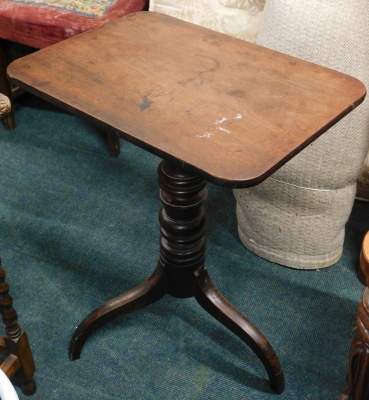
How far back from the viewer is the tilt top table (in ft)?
3.15

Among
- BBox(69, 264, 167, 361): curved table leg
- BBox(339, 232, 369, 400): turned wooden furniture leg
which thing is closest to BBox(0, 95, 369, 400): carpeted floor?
BBox(69, 264, 167, 361): curved table leg

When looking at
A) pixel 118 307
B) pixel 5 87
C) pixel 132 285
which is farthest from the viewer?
pixel 5 87

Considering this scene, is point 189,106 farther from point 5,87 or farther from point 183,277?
point 5,87

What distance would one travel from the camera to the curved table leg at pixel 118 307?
1440 mm

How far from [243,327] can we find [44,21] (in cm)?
136

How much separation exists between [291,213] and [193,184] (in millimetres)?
549

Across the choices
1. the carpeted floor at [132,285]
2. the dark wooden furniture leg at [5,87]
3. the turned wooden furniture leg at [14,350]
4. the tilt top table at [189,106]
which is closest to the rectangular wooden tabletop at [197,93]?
the tilt top table at [189,106]

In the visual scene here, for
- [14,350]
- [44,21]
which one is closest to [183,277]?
[14,350]

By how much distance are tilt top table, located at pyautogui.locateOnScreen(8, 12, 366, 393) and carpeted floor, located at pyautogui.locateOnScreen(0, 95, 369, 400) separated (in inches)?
3.8

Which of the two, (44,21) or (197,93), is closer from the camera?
(197,93)

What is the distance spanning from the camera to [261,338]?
1.39 meters

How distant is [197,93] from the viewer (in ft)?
3.63

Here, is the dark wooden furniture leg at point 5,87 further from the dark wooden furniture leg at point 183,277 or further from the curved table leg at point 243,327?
the curved table leg at point 243,327

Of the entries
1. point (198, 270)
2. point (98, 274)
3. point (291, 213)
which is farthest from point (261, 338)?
point (98, 274)
